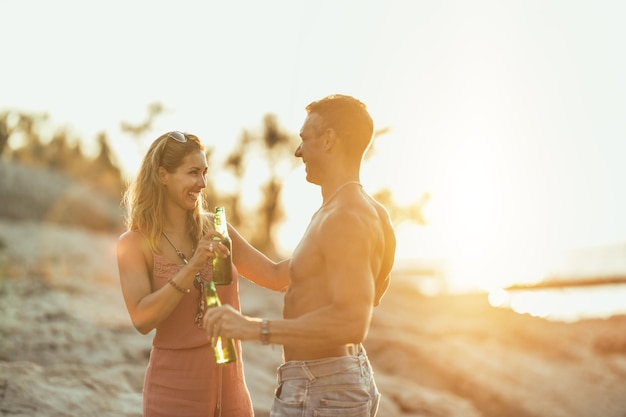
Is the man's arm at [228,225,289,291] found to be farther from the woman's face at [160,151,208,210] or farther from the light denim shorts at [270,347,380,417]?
the light denim shorts at [270,347,380,417]

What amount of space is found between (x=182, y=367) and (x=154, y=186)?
3.37 ft

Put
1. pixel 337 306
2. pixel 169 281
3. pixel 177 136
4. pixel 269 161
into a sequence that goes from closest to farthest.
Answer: pixel 337 306 < pixel 169 281 < pixel 177 136 < pixel 269 161

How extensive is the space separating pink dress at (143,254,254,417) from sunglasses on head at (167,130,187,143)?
25.9 inches

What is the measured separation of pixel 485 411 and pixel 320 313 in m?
7.66

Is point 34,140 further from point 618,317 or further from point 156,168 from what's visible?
point 156,168

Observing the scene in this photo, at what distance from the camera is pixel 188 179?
445 cm

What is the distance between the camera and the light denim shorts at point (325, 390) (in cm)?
375

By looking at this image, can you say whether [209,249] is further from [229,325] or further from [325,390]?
[325,390]

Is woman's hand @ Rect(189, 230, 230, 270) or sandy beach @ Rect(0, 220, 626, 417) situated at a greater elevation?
sandy beach @ Rect(0, 220, 626, 417)

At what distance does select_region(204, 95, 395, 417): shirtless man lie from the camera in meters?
3.54

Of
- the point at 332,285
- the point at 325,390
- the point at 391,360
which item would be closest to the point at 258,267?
the point at 325,390

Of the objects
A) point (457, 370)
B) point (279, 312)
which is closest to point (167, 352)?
point (457, 370)

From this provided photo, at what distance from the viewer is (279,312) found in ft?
55.3

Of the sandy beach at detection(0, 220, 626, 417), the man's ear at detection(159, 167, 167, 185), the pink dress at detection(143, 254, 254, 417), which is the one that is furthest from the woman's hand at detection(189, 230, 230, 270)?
the sandy beach at detection(0, 220, 626, 417)
